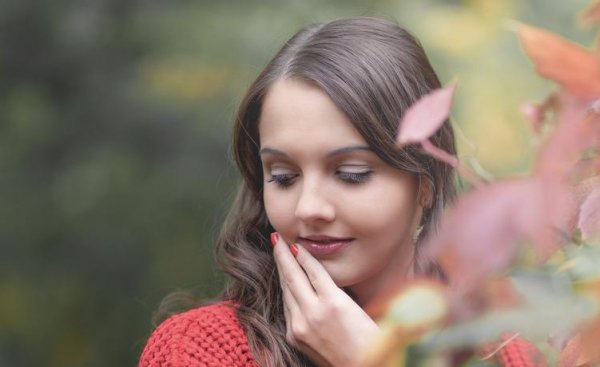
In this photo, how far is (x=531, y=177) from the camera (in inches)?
16.3

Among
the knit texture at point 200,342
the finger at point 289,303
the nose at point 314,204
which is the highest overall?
the nose at point 314,204

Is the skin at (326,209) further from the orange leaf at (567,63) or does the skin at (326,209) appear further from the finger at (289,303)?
the orange leaf at (567,63)

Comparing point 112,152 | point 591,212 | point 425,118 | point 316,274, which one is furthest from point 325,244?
point 112,152

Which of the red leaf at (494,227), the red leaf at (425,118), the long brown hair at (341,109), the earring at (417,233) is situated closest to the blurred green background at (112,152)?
the long brown hair at (341,109)

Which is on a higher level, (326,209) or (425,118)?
(425,118)

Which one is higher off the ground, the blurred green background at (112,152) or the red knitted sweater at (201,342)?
the red knitted sweater at (201,342)

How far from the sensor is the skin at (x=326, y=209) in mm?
1287

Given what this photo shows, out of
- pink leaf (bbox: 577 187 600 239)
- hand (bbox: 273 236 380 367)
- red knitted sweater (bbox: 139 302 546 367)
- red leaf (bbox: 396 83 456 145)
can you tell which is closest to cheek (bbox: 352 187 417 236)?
hand (bbox: 273 236 380 367)

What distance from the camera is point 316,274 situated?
1368 millimetres

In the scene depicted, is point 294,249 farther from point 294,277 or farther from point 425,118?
point 425,118

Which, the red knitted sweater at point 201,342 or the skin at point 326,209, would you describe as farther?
the red knitted sweater at point 201,342

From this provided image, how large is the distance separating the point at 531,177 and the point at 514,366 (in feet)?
4.12

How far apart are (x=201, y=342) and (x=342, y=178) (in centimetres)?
33

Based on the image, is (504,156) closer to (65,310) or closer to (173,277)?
(173,277)
